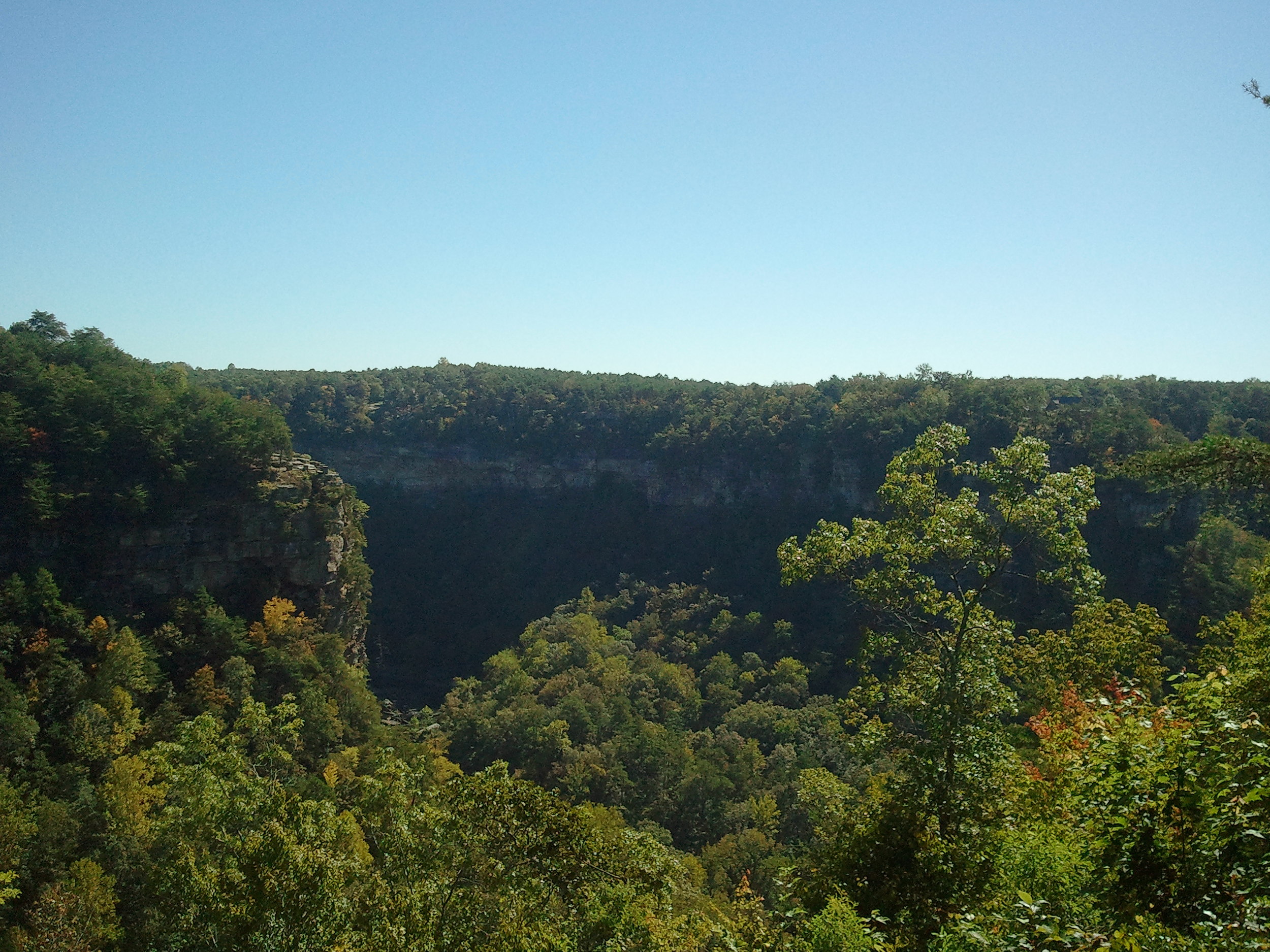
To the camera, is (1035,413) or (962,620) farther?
(1035,413)

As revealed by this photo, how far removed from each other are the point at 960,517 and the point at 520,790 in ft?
28.9

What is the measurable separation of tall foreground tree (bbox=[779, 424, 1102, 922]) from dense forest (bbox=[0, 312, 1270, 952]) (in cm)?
7

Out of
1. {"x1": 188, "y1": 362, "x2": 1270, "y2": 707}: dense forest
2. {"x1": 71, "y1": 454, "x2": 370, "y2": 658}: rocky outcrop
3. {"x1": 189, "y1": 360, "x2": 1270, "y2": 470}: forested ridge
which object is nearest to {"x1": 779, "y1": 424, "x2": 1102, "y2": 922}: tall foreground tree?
{"x1": 71, "y1": 454, "x2": 370, "y2": 658}: rocky outcrop

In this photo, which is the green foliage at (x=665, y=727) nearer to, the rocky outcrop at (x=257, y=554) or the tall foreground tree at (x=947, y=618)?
the rocky outcrop at (x=257, y=554)

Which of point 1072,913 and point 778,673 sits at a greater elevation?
point 1072,913

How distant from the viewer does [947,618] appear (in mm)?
13203

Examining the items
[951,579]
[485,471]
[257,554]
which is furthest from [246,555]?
[485,471]

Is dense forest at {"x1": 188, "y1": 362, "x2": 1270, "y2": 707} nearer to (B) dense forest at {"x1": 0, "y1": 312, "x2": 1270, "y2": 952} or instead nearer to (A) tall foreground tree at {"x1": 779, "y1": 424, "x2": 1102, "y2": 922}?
(B) dense forest at {"x1": 0, "y1": 312, "x2": 1270, "y2": 952}

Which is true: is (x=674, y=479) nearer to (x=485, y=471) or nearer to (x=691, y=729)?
(x=485, y=471)

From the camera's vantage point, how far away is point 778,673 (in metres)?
51.3

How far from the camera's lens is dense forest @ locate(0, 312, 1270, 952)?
895cm

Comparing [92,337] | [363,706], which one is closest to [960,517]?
[363,706]

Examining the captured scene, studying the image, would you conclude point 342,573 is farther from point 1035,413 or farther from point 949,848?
point 1035,413

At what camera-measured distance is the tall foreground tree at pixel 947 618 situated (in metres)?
11.1
